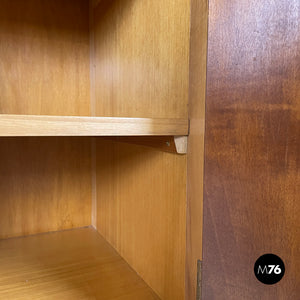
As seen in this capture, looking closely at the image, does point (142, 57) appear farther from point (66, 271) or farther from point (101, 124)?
point (66, 271)

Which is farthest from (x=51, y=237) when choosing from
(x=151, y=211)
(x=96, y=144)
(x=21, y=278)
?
(x=151, y=211)

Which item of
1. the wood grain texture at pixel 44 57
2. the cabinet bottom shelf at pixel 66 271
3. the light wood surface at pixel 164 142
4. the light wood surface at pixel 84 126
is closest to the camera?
the light wood surface at pixel 84 126

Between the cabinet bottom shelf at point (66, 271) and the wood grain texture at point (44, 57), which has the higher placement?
the wood grain texture at point (44, 57)

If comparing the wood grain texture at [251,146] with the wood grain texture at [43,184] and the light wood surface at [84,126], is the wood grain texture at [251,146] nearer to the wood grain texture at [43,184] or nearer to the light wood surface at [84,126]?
the light wood surface at [84,126]

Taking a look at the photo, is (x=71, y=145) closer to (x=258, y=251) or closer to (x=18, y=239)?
(x=18, y=239)

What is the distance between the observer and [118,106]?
91 centimetres

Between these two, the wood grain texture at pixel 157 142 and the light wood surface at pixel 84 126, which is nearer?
the light wood surface at pixel 84 126

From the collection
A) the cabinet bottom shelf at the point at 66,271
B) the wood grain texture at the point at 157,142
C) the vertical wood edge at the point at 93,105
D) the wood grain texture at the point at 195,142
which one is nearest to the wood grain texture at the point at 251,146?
the wood grain texture at the point at 195,142

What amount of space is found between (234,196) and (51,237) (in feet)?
2.77

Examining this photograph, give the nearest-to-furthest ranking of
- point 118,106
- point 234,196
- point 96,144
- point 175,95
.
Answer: point 234,196 → point 175,95 → point 118,106 → point 96,144

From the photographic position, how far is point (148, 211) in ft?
2.53

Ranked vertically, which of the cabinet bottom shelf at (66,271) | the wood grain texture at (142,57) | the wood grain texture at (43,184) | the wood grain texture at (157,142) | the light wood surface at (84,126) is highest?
the wood grain texture at (142,57)

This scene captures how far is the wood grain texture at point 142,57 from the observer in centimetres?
61

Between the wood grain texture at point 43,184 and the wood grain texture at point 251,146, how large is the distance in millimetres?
777
